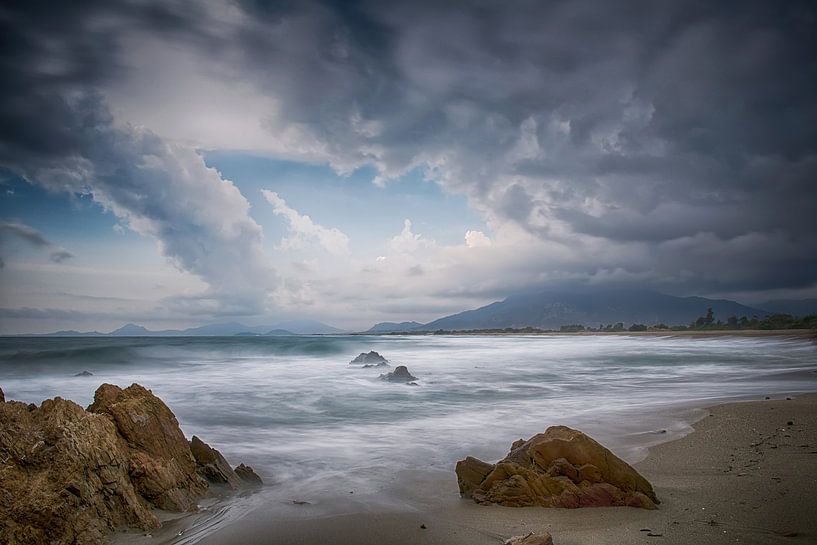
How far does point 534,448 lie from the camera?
19.4 ft

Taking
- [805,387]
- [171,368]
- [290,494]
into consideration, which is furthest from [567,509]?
[171,368]

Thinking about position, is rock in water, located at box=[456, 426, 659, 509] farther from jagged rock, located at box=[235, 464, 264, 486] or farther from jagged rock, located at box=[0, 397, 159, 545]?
jagged rock, located at box=[0, 397, 159, 545]

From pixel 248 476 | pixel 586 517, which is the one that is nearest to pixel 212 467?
pixel 248 476

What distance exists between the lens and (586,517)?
4.96 meters

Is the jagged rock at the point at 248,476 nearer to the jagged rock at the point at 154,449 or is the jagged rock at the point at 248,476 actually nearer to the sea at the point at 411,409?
the sea at the point at 411,409

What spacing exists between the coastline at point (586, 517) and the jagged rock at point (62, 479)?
1.10 ft

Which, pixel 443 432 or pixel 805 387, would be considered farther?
pixel 805 387

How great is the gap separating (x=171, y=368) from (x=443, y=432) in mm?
28115

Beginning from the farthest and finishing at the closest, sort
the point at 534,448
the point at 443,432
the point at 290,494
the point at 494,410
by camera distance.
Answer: the point at 494,410
the point at 443,432
the point at 290,494
the point at 534,448

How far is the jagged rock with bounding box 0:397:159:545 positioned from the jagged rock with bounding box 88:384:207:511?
0.63 ft

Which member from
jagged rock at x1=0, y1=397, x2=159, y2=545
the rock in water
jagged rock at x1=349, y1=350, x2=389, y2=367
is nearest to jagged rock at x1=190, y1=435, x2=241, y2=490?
jagged rock at x1=0, y1=397, x2=159, y2=545

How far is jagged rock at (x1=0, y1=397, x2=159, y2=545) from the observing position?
4.14m

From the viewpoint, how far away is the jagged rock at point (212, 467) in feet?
21.2

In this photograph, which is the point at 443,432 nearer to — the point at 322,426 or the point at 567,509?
the point at 322,426
